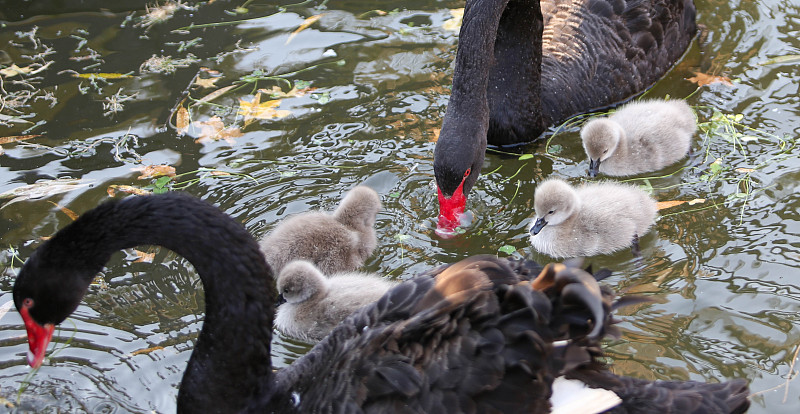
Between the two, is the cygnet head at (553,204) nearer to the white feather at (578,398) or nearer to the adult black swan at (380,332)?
the adult black swan at (380,332)

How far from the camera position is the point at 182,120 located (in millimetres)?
5059

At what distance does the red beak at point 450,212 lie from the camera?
399cm

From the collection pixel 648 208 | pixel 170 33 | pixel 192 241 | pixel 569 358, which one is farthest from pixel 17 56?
pixel 569 358

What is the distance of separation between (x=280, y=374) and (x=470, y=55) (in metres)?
1.97

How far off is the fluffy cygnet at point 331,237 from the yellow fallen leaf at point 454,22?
2.24 m

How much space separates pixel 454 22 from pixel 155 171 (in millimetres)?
2408

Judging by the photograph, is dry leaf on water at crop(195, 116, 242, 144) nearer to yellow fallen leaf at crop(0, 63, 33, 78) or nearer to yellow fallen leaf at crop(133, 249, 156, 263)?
yellow fallen leaf at crop(133, 249, 156, 263)

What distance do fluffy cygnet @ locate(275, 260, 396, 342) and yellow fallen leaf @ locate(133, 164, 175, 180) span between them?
1.38 metres

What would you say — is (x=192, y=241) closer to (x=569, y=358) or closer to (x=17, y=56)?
(x=569, y=358)

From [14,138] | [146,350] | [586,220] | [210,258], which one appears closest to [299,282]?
[146,350]

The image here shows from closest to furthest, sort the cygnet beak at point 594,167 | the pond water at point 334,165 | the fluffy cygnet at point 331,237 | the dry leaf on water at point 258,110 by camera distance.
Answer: the pond water at point 334,165, the fluffy cygnet at point 331,237, the cygnet beak at point 594,167, the dry leaf on water at point 258,110

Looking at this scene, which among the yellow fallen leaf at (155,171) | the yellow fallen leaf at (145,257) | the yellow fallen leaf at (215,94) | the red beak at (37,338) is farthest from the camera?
the yellow fallen leaf at (215,94)

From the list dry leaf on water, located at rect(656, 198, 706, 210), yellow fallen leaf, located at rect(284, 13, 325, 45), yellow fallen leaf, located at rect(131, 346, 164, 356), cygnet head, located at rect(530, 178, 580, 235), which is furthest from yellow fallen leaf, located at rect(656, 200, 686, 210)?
yellow fallen leaf, located at rect(284, 13, 325, 45)

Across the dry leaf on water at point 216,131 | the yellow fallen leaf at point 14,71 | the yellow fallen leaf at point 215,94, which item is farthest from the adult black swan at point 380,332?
the yellow fallen leaf at point 14,71
